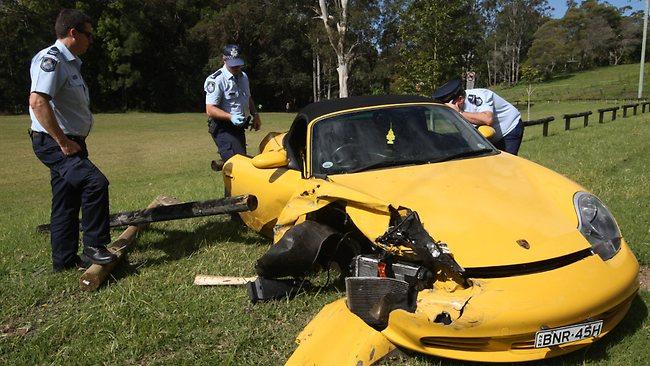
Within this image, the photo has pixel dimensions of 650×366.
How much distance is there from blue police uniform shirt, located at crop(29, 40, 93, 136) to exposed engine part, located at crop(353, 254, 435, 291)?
9.15 feet

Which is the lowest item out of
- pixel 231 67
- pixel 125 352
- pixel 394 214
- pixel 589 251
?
pixel 125 352

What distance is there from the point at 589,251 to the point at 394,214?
110 centimetres

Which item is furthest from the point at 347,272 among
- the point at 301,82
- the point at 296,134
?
the point at 301,82

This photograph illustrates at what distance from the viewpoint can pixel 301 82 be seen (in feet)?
193

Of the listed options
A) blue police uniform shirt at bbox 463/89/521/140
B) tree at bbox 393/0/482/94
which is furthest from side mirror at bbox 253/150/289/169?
tree at bbox 393/0/482/94

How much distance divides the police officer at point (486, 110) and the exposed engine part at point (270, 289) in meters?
2.93

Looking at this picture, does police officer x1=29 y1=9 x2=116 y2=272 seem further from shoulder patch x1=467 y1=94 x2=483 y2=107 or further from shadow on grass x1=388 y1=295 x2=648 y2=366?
shoulder patch x1=467 y1=94 x2=483 y2=107

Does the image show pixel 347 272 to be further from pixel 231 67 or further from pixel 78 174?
pixel 231 67

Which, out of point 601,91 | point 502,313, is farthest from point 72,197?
point 601,91

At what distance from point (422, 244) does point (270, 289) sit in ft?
4.77

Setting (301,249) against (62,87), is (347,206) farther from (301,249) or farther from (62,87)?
(62,87)

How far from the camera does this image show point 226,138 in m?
6.43

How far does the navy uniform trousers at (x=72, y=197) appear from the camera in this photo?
14.5 ft

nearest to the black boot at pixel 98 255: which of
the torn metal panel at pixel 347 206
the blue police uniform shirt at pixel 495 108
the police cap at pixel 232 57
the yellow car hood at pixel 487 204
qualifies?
the torn metal panel at pixel 347 206
